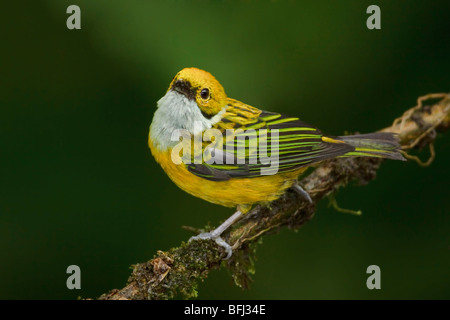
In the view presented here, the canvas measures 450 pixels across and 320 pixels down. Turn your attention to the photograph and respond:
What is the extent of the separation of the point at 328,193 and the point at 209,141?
113 centimetres

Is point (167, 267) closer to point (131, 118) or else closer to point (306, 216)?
point (306, 216)

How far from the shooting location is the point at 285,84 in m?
4.68

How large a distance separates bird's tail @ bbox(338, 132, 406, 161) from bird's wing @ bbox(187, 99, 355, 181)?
0.63 feet

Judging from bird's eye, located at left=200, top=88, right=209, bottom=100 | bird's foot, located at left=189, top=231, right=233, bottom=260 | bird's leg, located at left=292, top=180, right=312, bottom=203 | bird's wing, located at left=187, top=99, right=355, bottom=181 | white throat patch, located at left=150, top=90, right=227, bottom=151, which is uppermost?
bird's eye, located at left=200, top=88, right=209, bottom=100

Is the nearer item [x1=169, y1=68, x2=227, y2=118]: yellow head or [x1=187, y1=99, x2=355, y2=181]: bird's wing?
[x1=169, y1=68, x2=227, y2=118]: yellow head

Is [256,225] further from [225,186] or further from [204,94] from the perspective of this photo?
[204,94]

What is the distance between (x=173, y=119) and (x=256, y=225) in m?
0.97

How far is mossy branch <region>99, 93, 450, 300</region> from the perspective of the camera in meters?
3.29

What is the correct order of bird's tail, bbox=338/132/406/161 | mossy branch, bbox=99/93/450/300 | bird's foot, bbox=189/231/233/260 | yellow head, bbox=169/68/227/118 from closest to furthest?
mossy branch, bbox=99/93/450/300 → yellow head, bbox=169/68/227/118 → bird's foot, bbox=189/231/233/260 → bird's tail, bbox=338/132/406/161

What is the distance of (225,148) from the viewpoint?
152 inches

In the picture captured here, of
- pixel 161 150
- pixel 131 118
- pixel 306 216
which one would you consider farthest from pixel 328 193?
pixel 131 118

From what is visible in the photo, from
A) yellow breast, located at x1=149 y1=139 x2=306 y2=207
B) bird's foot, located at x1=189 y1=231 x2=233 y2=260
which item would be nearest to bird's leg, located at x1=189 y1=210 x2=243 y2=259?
bird's foot, located at x1=189 y1=231 x2=233 y2=260

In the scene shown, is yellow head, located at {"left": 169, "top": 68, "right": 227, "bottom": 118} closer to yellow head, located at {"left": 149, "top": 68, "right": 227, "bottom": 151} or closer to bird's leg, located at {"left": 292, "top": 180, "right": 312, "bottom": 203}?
yellow head, located at {"left": 149, "top": 68, "right": 227, "bottom": 151}

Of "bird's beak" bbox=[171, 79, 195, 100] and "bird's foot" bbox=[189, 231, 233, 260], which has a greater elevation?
"bird's beak" bbox=[171, 79, 195, 100]
